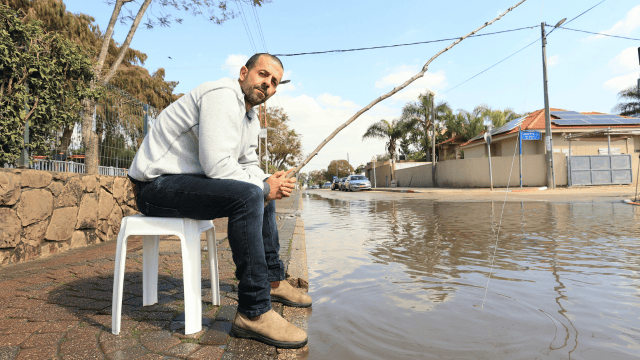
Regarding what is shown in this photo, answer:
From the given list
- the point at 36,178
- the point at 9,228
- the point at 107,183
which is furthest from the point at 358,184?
the point at 9,228

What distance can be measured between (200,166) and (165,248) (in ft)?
9.73

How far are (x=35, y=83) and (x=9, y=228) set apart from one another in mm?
1869

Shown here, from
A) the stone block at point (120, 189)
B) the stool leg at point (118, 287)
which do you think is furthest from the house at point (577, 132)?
the stool leg at point (118, 287)

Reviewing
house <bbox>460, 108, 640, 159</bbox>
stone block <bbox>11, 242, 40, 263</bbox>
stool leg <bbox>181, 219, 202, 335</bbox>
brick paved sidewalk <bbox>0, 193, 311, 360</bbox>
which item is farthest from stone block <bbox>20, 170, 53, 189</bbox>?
house <bbox>460, 108, 640, 159</bbox>

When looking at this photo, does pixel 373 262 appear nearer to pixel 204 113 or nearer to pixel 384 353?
pixel 384 353

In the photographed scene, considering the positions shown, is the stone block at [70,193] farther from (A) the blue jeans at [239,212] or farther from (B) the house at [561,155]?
(B) the house at [561,155]

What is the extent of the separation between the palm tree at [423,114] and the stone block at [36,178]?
107 ft

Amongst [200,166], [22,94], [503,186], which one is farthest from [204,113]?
[503,186]

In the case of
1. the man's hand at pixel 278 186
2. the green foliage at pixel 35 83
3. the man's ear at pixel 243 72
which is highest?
the green foliage at pixel 35 83

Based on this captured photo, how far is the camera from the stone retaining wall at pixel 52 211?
13.2 ft

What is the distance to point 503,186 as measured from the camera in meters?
24.8

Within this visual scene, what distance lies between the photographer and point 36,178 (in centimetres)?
444

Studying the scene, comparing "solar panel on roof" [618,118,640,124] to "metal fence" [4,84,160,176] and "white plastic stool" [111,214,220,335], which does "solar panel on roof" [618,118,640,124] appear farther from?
"white plastic stool" [111,214,220,335]

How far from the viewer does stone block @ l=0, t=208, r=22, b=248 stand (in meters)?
3.91
